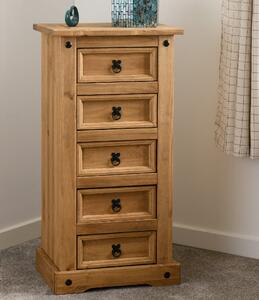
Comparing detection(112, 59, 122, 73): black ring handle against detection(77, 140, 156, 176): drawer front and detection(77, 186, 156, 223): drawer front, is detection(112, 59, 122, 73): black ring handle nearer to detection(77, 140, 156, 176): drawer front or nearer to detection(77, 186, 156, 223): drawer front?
detection(77, 140, 156, 176): drawer front

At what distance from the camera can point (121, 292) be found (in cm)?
299

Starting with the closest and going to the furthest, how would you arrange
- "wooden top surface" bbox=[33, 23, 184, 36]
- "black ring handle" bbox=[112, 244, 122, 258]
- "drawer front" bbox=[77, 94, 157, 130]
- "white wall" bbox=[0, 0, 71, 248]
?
"wooden top surface" bbox=[33, 23, 184, 36] → "drawer front" bbox=[77, 94, 157, 130] → "black ring handle" bbox=[112, 244, 122, 258] → "white wall" bbox=[0, 0, 71, 248]

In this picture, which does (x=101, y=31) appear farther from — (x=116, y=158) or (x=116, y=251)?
(x=116, y=251)

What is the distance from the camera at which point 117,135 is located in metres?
2.93

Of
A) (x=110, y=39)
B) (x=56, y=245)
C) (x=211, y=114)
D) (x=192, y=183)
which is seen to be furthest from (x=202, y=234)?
(x=110, y=39)

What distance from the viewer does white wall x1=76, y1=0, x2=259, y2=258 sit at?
339cm

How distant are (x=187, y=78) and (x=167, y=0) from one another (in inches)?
12.8

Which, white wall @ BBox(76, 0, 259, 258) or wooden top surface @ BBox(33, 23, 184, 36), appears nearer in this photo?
wooden top surface @ BBox(33, 23, 184, 36)

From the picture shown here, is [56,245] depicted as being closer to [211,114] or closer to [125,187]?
[125,187]

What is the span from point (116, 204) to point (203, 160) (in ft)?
2.07

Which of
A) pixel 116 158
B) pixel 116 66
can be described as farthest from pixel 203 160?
pixel 116 66

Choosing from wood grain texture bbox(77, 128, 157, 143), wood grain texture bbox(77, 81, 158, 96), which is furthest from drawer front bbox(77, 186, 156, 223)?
wood grain texture bbox(77, 81, 158, 96)

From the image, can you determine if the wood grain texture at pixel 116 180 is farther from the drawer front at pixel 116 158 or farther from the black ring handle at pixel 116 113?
the black ring handle at pixel 116 113

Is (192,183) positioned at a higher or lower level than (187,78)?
lower
